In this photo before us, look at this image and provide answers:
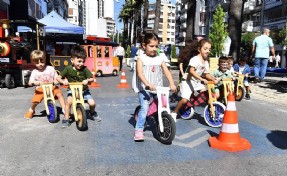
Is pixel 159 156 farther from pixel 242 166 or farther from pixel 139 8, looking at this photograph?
pixel 139 8

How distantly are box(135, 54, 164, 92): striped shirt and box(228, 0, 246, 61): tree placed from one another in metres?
9.00

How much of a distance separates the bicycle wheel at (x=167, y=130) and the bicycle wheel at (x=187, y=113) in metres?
1.61

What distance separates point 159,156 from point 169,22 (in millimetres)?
146779

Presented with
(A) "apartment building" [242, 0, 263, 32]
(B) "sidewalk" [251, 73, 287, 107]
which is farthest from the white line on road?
(A) "apartment building" [242, 0, 263, 32]

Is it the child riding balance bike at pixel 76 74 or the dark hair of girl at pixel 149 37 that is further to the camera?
the child riding balance bike at pixel 76 74

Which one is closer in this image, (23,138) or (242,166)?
(242,166)

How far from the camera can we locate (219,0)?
63188mm

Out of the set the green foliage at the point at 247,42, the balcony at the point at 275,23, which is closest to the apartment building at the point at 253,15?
the balcony at the point at 275,23

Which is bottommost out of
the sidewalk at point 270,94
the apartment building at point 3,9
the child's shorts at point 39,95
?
the sidewalk at point 270,94

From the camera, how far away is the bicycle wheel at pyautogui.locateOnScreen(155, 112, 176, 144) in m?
4.25

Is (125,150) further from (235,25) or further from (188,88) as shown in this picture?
(235,25)

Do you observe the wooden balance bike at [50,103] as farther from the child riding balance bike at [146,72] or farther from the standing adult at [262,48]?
the standing adult at [262,48]

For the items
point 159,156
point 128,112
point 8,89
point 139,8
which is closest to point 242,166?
point 159,156

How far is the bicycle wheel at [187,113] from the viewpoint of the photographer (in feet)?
19.6
